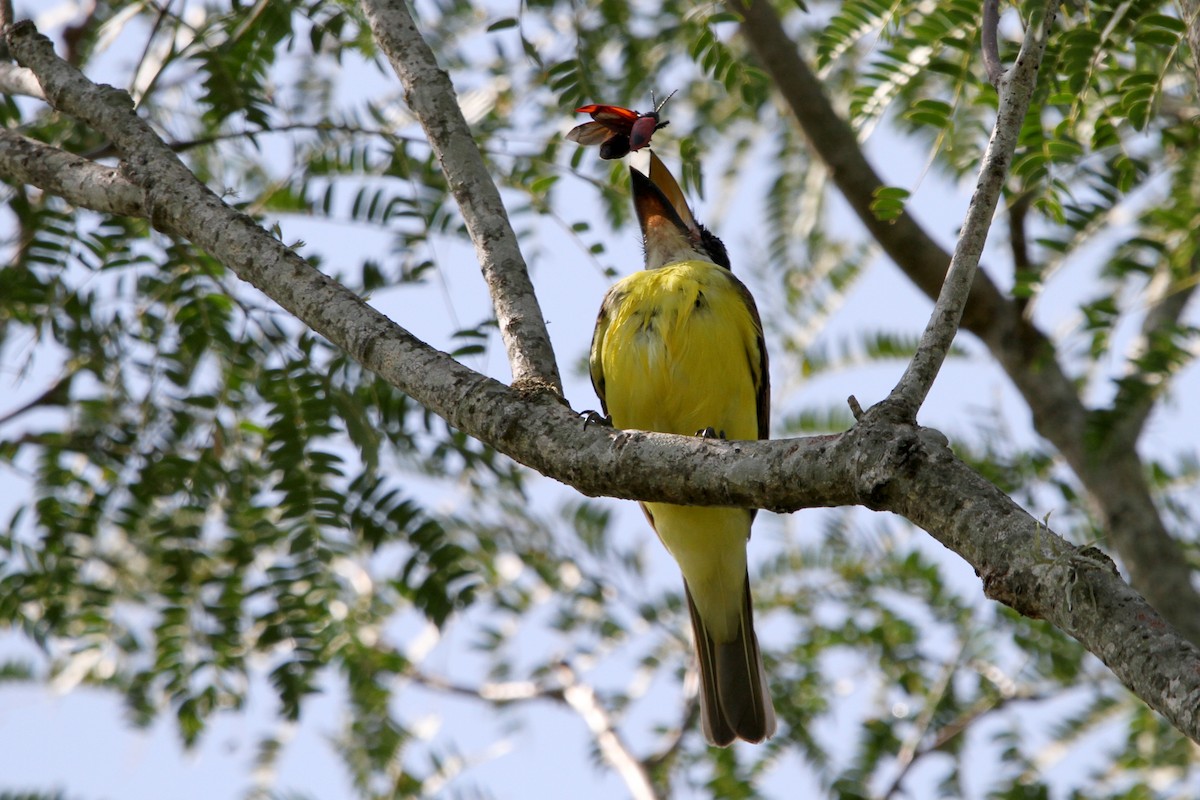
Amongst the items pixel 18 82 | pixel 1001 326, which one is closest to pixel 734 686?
pixel 1001 326

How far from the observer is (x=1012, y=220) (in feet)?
17.6

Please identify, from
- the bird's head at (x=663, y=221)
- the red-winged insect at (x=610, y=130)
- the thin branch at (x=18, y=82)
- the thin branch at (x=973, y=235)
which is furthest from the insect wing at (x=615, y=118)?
the thin branch at (x=973, y=235)

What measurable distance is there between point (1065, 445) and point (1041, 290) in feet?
3.61

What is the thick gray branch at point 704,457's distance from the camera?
6.00 ft

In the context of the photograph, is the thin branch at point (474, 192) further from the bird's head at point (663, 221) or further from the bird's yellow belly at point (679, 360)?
the bird's head at point (663, 221)

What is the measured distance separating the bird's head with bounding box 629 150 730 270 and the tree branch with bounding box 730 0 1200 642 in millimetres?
708

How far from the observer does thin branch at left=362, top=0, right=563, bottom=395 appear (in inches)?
115

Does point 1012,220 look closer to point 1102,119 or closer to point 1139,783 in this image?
point 1102,119

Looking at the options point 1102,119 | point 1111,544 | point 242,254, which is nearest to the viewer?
point 242,254

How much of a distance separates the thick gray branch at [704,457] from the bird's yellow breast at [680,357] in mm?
2080

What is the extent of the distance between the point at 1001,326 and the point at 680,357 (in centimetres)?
174

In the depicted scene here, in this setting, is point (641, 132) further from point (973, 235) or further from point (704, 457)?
point (704, 457)

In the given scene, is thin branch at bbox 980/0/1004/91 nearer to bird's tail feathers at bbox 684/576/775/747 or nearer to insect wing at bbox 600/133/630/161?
insect wing at bbox 600/133/630/161

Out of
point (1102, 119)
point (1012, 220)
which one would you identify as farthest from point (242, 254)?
point (1012, 220)
